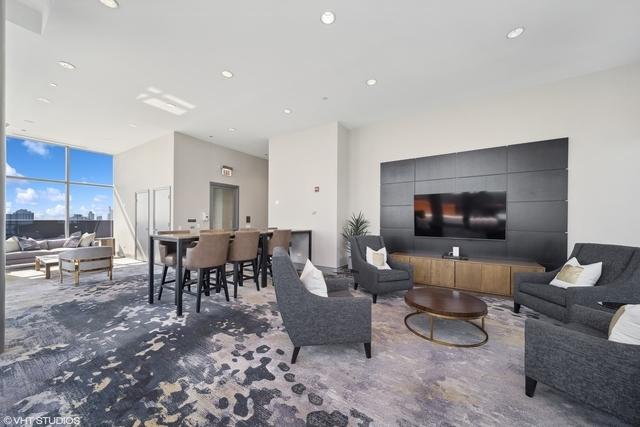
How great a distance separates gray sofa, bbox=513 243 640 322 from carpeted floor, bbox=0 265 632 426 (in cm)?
36

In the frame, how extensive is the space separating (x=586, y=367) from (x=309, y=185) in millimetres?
4945

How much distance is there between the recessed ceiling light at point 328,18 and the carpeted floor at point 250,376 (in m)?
3.42

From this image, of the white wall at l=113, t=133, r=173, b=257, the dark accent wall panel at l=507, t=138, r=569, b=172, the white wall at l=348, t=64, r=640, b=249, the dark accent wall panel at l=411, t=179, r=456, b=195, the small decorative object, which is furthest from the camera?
the small decorative object

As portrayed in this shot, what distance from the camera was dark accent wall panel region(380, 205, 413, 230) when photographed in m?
4.94

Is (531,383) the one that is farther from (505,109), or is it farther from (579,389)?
(505,109)

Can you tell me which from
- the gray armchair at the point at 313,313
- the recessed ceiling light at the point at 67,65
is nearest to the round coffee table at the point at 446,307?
the gray armchair at the point at 313,313

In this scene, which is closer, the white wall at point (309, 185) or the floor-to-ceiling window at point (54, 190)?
the white wall at point (309, 185)

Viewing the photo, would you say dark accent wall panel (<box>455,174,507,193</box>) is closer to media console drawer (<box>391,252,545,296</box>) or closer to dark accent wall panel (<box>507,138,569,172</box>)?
dark accent wall panel (<box>507,138,569,172</box>)

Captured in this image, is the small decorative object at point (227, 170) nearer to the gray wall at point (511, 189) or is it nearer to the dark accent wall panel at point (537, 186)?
the gray wall at point (511, 189)

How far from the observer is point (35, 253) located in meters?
5.70

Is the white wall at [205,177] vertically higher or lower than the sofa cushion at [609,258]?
higher

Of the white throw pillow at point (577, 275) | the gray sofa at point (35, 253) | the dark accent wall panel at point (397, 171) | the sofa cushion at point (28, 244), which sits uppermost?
the dark accent wall panel at point (397, 171)

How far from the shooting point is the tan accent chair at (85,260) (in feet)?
14.2

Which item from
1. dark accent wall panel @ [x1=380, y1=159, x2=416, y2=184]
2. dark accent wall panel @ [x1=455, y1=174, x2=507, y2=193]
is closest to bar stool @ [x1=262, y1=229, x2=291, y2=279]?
dark accent wall panel @ [x1=380, y1=159, x2=416, y2=184]
